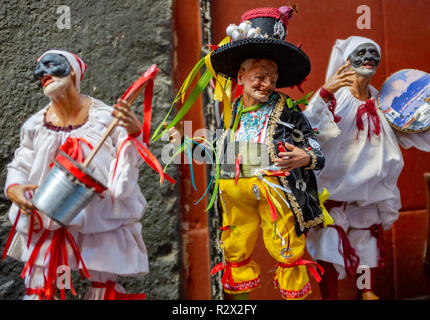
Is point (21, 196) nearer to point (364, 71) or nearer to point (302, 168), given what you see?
point (302, 168)

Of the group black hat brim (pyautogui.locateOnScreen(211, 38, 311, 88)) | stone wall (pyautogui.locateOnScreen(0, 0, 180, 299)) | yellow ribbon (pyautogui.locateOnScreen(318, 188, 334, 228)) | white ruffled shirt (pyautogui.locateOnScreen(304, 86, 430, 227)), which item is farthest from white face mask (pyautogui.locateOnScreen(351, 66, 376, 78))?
stone wall (pyautogui.locateOnScreen(0, 0, 180, 299))

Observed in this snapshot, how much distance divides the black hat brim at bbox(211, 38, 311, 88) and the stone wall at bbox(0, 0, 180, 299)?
53cm

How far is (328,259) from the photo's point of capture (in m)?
3.14

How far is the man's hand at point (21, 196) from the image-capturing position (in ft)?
7.76

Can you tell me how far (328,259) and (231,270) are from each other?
0.64m

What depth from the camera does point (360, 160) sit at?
3209 mm

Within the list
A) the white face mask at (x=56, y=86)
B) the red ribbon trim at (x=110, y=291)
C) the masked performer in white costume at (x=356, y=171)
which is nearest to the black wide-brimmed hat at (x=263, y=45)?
the masked performer in white costume at (x=356, y=171)

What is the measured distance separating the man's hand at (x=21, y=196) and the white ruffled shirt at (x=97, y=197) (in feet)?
0.17

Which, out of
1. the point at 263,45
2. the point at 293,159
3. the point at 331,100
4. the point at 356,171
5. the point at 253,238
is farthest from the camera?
the point at 356,171

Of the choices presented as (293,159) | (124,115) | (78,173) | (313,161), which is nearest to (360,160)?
(313,161)

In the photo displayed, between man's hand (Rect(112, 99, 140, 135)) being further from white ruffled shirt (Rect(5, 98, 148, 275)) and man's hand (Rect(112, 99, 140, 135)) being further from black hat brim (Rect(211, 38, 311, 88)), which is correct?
black hat brim (Rect(211, 38, 311, 88))

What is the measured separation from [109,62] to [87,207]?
48.1 inches
